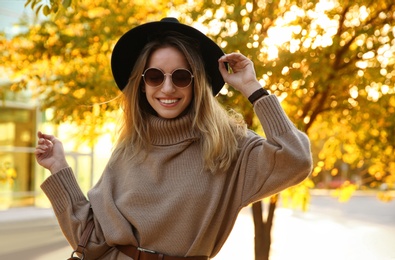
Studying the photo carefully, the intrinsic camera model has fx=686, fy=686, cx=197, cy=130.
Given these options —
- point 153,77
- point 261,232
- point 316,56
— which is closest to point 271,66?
point 316,56

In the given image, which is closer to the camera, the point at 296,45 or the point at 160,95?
the point at 160,95

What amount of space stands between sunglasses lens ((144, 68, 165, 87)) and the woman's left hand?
0.71ft

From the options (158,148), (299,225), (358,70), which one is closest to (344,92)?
(358,70)

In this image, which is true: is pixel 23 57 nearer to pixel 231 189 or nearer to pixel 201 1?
pixel 201 1

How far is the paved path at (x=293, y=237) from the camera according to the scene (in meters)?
11.8

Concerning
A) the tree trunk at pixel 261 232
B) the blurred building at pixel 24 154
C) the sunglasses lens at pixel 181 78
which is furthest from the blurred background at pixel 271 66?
the blurred building at pixel 24 154

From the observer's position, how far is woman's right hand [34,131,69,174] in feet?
8.45

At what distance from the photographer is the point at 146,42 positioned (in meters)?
2.53

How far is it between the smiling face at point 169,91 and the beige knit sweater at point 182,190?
0.04m

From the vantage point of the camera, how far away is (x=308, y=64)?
5676 mm

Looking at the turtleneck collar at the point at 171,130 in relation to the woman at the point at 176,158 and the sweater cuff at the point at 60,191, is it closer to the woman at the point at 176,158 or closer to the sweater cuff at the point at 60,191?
the woman at the point at 176,158

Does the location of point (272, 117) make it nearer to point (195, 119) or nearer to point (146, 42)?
point (195, 119)

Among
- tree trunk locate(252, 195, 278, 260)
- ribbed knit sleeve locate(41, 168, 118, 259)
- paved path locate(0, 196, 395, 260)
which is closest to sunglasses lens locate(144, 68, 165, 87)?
ribbed knit sleeve locate(41, 168, 118, 259)

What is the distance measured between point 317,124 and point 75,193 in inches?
199
